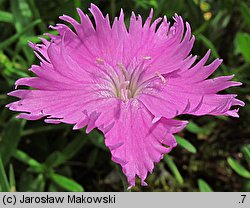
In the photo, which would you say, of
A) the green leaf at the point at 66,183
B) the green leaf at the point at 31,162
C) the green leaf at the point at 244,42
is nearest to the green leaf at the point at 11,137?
the green leaf at the point at 31,162

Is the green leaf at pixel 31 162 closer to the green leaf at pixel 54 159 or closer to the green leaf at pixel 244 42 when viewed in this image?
the green leaf at pixel 54 159

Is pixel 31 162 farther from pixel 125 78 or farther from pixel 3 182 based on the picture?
pixel 125 78

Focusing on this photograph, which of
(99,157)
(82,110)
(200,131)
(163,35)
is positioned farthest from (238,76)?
(82,110)

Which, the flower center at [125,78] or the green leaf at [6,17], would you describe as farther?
the green leaf at [6,17]

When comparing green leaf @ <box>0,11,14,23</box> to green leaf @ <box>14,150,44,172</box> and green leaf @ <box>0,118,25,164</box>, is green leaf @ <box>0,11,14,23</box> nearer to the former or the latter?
green leaf @ <box>0,118,25,164</box>

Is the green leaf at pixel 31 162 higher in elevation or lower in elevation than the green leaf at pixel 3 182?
lower

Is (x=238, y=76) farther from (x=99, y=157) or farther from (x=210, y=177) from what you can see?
A: (x=99, y=157)

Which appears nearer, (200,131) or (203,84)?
(203,84)
